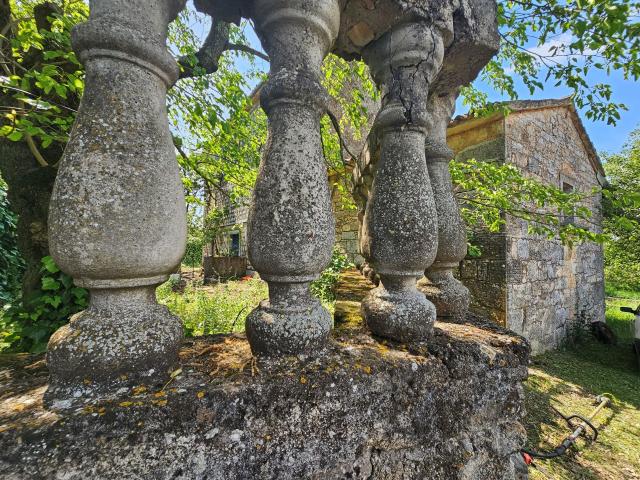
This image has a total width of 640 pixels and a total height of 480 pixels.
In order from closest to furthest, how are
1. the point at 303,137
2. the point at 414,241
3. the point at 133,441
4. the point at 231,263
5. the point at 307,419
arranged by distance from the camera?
the point at 133,441, the point at 307,419, the point at 303,137, the point at 414,241, the point at 231,263

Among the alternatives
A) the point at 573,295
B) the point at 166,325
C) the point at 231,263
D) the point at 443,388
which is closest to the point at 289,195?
the point at 166,325

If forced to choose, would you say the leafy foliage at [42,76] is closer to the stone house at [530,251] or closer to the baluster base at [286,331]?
the baluster base at [286,331]

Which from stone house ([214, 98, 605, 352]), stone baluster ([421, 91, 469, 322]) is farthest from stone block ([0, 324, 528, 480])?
stone house ([214, 98, 605, 352])

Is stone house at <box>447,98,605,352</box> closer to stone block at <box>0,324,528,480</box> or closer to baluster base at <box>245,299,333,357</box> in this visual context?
stone block at <box>0,324,528,480</box>

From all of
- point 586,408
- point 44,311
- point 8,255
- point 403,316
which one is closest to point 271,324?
point 403,316

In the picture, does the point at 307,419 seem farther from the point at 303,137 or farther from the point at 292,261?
the point at 303,137

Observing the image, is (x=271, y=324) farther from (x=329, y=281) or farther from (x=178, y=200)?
(x=329, y=281)

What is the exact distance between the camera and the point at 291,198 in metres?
0.89

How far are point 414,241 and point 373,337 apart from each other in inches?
16.5

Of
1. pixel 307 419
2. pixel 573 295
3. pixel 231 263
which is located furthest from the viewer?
pixel 231 263

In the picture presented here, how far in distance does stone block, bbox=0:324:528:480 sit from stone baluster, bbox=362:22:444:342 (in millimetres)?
127

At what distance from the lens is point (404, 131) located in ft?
3.85

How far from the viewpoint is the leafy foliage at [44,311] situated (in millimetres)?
2293

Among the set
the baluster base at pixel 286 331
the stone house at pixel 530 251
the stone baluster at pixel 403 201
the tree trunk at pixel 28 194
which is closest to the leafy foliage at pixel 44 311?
the tree trunk at pixel 28 194
